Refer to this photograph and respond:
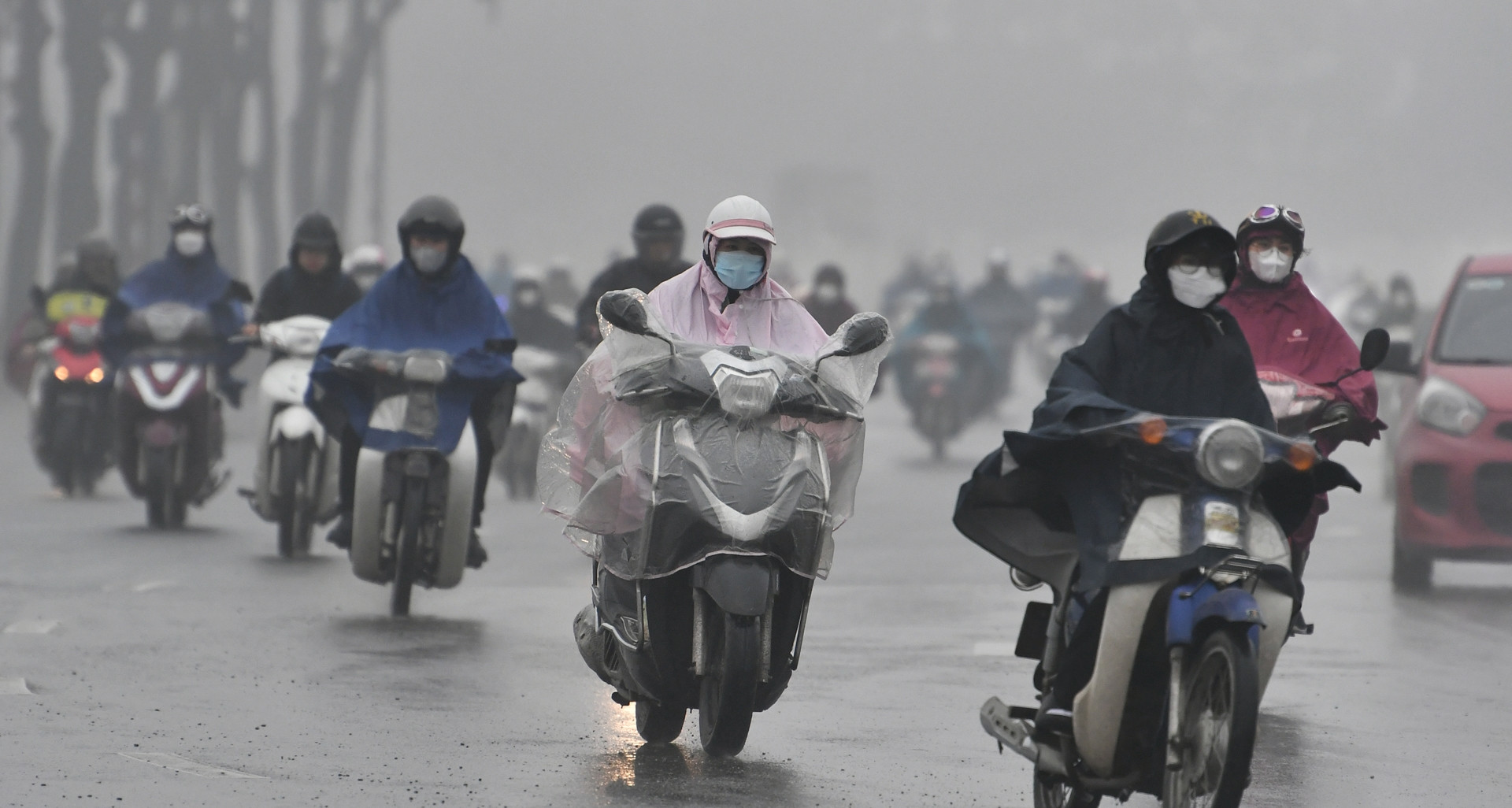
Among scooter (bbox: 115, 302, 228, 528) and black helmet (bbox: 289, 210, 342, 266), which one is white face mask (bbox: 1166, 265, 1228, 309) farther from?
scooter (bbox: 115, 302, 228, 528)

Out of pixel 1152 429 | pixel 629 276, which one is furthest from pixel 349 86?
pixel 1152 429

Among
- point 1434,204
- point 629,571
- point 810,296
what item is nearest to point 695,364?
point 629,571

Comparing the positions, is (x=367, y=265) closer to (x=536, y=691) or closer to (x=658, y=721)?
(x=536, y=691)

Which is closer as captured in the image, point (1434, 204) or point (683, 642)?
point (683, 642)

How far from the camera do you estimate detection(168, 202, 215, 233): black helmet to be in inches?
694

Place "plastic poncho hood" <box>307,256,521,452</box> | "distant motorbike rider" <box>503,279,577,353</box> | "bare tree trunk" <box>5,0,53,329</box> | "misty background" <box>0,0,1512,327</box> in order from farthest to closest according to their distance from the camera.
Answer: "misty background" <box>0,0,1512,327</box>
"bare tree trunk" <box>5,0,53,329</box>
"distant motorbike rider" <box>503,279,577,353</box>
"plastic poncho hood" <box>307,256,521,452</box>

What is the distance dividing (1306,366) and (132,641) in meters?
4.70

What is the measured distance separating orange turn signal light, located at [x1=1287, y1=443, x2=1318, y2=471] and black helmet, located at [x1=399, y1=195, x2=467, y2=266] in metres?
6.51

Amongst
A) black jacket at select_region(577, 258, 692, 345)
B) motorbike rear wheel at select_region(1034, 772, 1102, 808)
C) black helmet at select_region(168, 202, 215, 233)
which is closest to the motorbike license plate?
motorbike rear wheel at select_region(1034, 772, 1102, 808)

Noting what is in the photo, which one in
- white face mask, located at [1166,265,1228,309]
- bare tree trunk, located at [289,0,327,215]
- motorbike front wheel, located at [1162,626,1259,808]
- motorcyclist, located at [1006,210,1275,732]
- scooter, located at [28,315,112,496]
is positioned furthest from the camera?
bare tree trunk, located at [289,0,327,215]

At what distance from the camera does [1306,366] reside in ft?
35.1

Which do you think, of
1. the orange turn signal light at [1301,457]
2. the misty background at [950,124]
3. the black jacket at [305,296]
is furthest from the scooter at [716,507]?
the misty background at [950,124]

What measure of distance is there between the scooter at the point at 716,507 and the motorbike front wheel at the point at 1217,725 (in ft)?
5.42

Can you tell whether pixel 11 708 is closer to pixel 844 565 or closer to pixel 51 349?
pixel 844 565
